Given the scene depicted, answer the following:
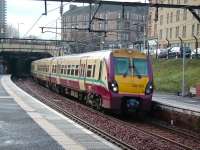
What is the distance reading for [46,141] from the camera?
1404 cm

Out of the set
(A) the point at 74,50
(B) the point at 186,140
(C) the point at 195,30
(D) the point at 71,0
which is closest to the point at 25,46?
(A) the point at 74,50

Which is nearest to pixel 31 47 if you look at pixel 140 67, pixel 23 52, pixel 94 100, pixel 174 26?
pixel 23 52

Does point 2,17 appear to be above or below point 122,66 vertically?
above

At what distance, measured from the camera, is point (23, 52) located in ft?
306

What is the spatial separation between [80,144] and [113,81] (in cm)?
833

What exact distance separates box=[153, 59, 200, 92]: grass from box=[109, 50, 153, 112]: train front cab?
21753mm

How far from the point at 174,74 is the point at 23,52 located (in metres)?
47.3

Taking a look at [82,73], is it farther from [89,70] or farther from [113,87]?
[113,87]

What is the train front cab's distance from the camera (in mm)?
21844

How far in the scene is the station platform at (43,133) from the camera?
1348cm

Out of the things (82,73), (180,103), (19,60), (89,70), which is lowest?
(180,103)

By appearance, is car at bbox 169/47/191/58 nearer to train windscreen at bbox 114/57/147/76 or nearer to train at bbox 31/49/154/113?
train at bbox 31/49/154/113

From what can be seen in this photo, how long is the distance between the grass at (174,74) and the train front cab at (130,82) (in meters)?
21.8

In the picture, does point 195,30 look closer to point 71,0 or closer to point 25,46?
point 25,46
